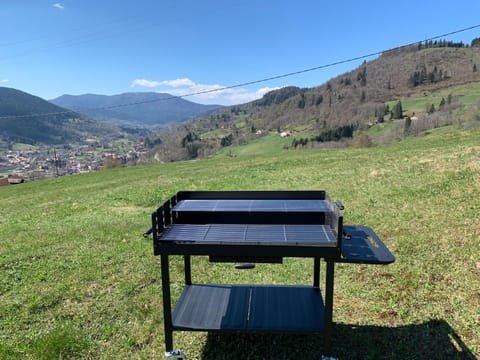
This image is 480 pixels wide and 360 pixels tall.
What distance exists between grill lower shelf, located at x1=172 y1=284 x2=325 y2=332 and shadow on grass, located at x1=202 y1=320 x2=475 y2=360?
Result: 1.31ft

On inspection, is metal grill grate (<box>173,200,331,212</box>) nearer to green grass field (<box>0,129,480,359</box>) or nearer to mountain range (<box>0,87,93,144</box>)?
green grass field (<box>0,129,480,359</box>)

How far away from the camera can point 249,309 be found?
13.1ft

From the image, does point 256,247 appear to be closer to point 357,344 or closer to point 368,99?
point 357,344

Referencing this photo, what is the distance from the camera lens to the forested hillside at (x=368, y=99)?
84.6m

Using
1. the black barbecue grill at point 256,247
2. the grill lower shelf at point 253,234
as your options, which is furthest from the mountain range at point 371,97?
the grill lower shelf at point 253,234

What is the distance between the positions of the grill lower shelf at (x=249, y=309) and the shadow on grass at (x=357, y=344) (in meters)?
0.40

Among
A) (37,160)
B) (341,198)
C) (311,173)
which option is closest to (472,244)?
(341,198)

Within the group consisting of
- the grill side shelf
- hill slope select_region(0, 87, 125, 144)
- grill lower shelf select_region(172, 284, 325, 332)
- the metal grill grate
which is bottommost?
grill lower shelf select_region(172, 284, 325, 332)

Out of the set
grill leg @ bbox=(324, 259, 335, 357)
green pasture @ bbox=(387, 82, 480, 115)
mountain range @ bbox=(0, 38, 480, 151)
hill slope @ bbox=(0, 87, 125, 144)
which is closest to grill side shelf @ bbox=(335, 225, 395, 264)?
grill leg @ bbox=(324, 259, 335, 357)

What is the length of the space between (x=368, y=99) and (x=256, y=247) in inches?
4430

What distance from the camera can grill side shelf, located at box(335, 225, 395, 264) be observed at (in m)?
3.03

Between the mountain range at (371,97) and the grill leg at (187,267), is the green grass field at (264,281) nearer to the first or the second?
the grill leg at (187,267)

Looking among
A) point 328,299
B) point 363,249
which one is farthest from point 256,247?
point 363,249

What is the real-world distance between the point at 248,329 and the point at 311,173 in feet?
37.8
